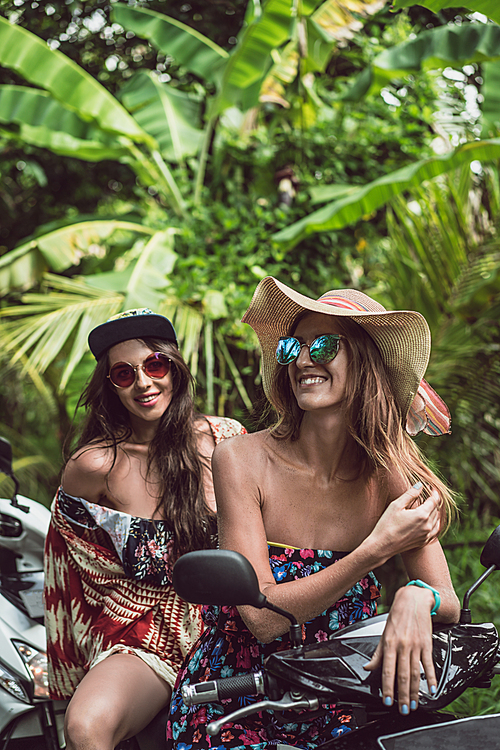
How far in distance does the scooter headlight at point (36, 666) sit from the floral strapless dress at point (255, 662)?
0.79 m

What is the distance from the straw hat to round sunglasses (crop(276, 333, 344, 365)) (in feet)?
0.25

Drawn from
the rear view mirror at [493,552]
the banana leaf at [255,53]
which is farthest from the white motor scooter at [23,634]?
the banana leaf at [255,53]

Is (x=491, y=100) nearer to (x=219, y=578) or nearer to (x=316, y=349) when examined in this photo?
(x=316, y=349)

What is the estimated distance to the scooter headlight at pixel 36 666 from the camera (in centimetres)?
250

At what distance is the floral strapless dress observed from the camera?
1784mm

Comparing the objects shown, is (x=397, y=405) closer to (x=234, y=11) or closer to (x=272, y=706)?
(x=272, y=706)

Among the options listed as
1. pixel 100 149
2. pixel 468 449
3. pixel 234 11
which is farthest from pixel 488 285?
pixel 234 11

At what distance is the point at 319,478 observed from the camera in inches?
78.6

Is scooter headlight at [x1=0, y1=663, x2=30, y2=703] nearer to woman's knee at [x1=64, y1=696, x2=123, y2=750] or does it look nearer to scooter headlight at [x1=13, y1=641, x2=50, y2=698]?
scooter headlight at [x1=13, y1=641, x2=50, y2=698]

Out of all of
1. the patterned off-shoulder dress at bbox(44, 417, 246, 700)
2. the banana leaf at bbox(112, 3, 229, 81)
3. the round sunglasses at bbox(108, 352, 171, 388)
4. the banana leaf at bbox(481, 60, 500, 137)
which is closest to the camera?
the patterned off-shoulder dress at bbox(44, 417, 246, 700)

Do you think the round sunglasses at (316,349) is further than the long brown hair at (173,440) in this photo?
No

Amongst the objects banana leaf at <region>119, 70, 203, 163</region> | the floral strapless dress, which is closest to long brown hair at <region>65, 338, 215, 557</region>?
the floral strapless dress

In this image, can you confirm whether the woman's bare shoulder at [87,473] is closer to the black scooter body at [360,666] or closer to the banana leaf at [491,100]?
the black scooter body at [360,666]

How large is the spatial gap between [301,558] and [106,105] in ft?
16.2
